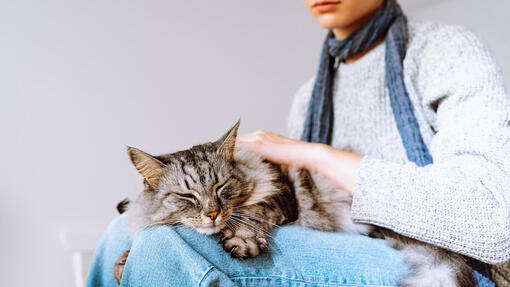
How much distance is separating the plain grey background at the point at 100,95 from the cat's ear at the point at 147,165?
1.03 m

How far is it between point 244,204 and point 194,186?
16 cm

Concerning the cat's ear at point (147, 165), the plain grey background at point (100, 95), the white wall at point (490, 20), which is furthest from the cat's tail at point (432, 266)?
the white wall at point (490, 20)

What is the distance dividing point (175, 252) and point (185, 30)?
1842mm

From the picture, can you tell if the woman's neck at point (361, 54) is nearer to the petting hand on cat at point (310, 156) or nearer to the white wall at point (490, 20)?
the petting hand on cat at point (310, 156)

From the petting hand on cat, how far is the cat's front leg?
312mm

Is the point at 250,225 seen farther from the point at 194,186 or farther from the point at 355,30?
the point at 355,30

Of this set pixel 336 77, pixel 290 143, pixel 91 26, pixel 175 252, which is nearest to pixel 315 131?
pixel 336 77

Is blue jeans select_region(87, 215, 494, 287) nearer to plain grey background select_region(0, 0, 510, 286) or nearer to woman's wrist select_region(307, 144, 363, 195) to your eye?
woman's wrist select_region(307, 144, 363, 195)

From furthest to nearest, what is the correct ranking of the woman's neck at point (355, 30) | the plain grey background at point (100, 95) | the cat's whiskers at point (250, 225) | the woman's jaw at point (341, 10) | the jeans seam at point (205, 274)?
the plain grey background at point (100, 95), the woman's neck at point (355, 30), the woman's jaw at point (341, 10), the cat's whiskers at point (250, 225), the jeans seam at point (205, 274)

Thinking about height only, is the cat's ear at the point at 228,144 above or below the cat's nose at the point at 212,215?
above

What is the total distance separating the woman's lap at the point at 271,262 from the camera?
0.77 metres

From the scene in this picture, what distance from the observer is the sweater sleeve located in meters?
0.86

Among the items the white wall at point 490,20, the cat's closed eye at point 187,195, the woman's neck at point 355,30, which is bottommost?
the white wall at point 490,20

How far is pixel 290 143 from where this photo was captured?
48.5 inches
